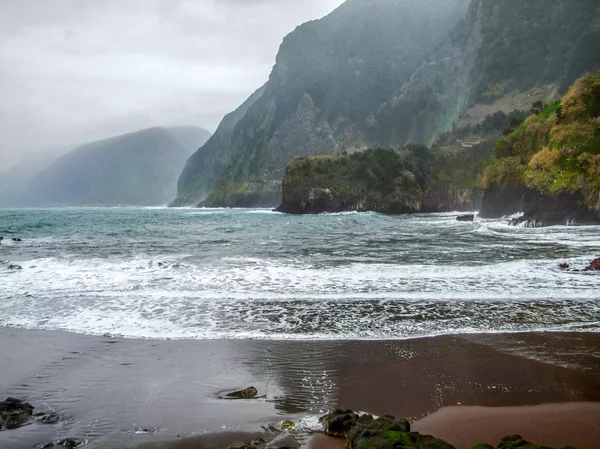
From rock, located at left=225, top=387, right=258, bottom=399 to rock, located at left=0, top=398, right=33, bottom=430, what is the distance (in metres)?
2.75

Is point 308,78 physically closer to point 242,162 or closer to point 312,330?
point 242,162

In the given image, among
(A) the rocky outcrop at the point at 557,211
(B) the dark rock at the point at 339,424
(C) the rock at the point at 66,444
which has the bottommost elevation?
(C) the rock at the point at 66,444

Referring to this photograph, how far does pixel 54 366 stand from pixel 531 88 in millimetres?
129660

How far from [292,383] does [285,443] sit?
1.86 m

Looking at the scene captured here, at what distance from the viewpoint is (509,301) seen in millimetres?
12148

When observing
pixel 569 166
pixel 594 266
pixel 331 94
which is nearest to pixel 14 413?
pixel 594 266

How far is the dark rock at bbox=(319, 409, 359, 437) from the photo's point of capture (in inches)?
216

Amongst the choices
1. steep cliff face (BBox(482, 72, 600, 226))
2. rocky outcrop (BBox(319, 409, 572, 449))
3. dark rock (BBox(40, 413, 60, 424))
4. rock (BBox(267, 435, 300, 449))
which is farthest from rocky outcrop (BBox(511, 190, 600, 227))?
dark rock (BBox(40, 413, 60, 424))

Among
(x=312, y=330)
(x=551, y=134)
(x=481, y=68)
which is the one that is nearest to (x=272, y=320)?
(x=312, y=330)

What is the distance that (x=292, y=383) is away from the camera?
23.6 ft

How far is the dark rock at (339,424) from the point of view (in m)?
5.49

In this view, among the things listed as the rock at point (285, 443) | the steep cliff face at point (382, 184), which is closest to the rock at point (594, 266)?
the rock at point (285, 443)

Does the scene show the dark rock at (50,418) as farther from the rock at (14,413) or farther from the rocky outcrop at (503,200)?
the rocky outcrop at (503,200)

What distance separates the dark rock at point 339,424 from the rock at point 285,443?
1.50 ft
